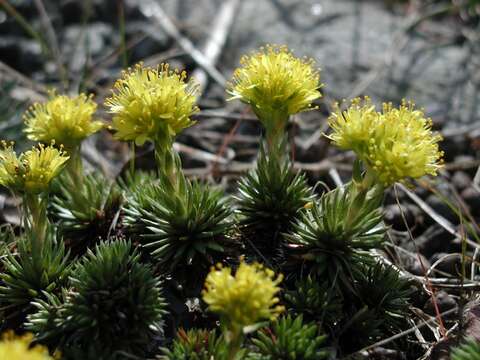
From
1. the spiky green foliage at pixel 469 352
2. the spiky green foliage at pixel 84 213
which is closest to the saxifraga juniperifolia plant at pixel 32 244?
the spiky green foliage at pixel 84 213

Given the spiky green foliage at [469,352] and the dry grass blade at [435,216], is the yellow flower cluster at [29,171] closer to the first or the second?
the spiky green foliage at [469,352]

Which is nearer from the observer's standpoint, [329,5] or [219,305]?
[219,305]

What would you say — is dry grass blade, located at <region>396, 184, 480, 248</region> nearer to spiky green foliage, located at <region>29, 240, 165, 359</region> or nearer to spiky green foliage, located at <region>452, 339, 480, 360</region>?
spiky green foliage, located at <region>452, 339, 480, 360</region>

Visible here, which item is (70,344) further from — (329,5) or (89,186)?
(329,5)

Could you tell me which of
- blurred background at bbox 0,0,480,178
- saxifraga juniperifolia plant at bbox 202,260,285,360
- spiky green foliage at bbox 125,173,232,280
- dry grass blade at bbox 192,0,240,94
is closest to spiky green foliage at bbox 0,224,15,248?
spiky green foliage at bbox 125,173,232,280

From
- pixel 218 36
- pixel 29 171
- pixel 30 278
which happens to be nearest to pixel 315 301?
pixel 30 278

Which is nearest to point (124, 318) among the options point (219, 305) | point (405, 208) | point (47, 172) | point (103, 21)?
point (219, 305)
